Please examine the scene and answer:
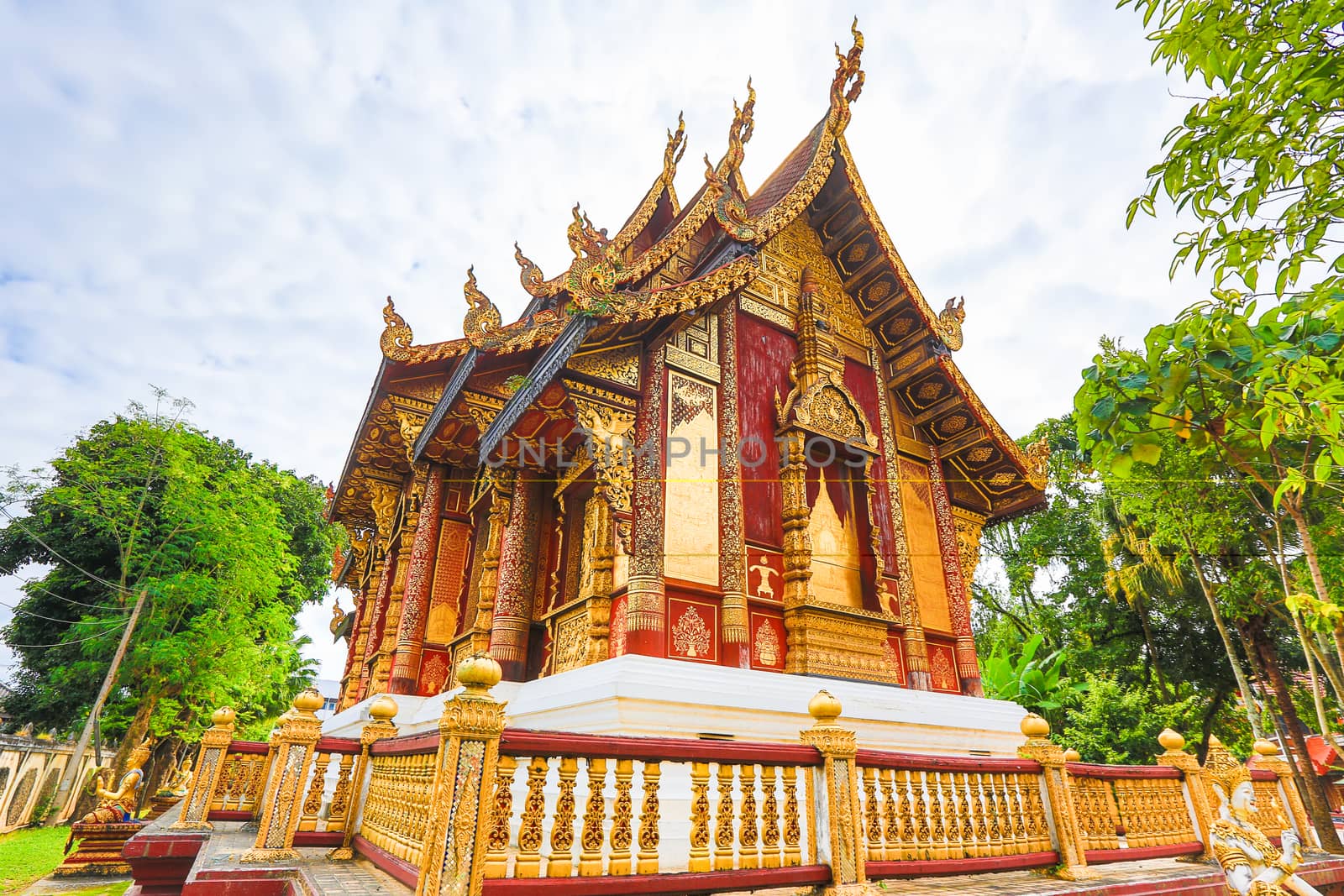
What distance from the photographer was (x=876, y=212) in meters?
8.16

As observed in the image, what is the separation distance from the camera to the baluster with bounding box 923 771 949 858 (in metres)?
3.67

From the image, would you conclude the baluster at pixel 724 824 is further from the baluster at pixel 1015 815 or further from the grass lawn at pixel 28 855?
the grass lawn at pixel 28 855

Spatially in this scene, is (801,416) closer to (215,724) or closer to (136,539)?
(215,724)

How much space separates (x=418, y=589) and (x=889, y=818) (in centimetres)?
656

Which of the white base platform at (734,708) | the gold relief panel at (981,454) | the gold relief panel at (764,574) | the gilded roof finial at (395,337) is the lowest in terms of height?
the white base platform at (734,708)

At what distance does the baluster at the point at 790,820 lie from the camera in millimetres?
3115

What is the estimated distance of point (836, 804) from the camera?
128 inches

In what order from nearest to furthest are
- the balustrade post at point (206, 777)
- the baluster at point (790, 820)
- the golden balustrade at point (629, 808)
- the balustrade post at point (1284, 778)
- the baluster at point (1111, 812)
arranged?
the golden balustrade at point (629, 808) < the baluster at point (790, 820) < the baluster at point (1111, 812) < the balustrade post at point (206, 777) < the balustrade post at point (1284, 778)

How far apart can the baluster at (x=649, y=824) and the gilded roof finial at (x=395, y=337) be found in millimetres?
6403

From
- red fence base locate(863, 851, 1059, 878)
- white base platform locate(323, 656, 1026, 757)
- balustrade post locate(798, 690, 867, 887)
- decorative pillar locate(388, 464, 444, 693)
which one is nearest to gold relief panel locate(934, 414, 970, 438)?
white base platform locate(323, 656, 1026, 757)

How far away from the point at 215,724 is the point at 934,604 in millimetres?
6878

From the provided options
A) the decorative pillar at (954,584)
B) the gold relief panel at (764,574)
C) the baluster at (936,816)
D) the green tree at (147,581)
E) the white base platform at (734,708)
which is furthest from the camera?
the green tree at (147,581)

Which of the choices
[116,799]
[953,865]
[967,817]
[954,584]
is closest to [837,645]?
[967,817]

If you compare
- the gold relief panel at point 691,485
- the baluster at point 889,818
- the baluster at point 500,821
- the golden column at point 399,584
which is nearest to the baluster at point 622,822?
the baluster at point 500,821
